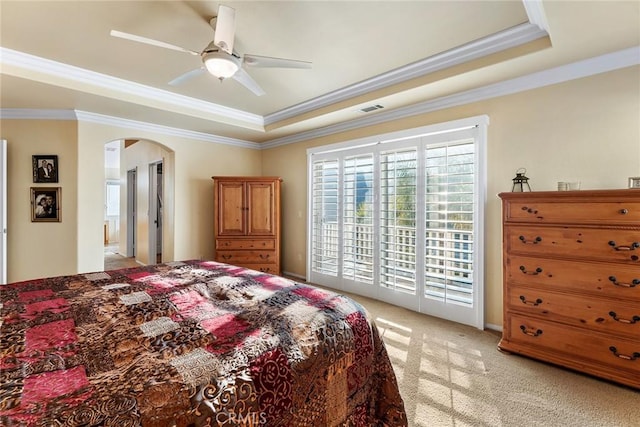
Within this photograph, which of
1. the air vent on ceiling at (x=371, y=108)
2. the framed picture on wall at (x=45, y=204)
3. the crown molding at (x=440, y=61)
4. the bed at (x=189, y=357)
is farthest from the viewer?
the framed picture on wall at (x=45, y=204)

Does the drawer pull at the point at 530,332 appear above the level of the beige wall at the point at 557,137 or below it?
below

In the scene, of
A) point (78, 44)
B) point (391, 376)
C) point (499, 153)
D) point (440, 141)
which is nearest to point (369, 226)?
point (440, 141)

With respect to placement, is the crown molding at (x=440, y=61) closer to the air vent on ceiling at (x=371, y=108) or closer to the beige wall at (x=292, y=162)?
the air vent on ceiling at (x=371, y=108)

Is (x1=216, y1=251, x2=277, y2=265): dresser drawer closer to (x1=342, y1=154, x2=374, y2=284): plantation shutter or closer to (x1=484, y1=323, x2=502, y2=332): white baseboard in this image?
(x1=342, y1=154, x2=374, y2=284): plantation shutter

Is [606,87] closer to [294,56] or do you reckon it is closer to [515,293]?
[515,293]

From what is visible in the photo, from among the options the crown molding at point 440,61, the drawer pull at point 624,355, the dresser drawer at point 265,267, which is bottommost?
the drawer pull at point 624,355

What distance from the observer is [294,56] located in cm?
279

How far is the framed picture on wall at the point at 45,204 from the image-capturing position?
3.88 metres

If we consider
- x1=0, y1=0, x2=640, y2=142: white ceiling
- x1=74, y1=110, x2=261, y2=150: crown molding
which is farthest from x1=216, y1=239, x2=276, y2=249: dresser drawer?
x1=0, y1=0, x2=640, y2=142: white ceiling

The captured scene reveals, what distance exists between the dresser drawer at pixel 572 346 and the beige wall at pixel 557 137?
0.53 metres

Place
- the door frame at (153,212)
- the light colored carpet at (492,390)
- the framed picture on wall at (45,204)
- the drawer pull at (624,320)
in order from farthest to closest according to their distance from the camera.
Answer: the door frame at (153,212), the framed picture on wall at (45,204), the drawer pull at (624,320), the light colored carpet at (492,390)

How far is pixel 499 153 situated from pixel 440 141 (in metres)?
0.61

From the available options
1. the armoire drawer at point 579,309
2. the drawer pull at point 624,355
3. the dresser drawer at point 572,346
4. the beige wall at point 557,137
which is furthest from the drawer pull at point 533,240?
the drawer pull at point 624,355

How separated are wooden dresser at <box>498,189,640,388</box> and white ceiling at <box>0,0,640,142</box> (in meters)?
1.16
